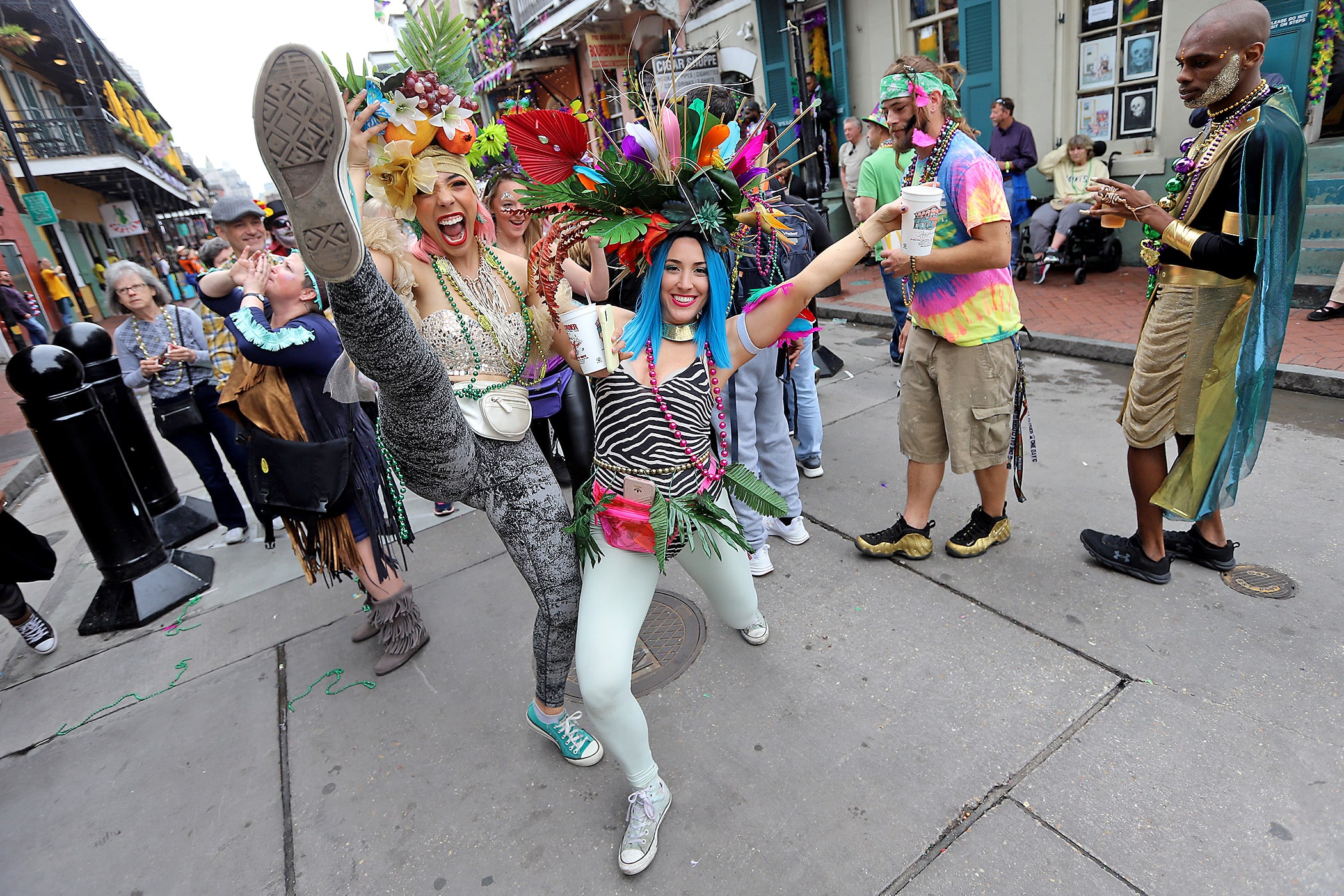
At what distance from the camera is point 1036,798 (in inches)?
82.0

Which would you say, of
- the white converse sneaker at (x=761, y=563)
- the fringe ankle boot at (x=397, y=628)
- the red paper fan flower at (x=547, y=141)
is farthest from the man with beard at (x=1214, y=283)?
the fringe ankle boot at (x=397, y=628)

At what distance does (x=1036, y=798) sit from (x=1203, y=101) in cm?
241

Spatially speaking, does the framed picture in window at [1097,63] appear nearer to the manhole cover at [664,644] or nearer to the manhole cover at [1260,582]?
the manhole cover at [1260,582]

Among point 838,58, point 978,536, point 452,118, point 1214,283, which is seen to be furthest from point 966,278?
point 838,58

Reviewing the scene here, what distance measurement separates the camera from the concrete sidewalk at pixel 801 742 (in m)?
1.99

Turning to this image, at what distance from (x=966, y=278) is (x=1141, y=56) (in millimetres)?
6581

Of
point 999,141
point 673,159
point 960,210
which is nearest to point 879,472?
point 960,210

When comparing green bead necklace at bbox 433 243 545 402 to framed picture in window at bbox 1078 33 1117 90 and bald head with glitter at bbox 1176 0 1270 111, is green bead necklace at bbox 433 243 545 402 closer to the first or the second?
bald head with glitter at bbox 1176 0 1270 111

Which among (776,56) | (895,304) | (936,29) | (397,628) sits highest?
(776,56)

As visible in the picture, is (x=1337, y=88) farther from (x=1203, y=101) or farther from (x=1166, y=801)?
(x=1166, y=801)

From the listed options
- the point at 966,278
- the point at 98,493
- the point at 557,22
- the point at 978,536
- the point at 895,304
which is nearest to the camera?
the point at 966,278

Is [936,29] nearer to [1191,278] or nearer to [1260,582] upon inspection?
[1191,278]

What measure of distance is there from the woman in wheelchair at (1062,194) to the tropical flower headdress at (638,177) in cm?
720

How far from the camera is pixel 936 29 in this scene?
9.16 meters
